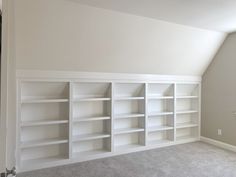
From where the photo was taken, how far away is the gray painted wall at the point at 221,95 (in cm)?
421

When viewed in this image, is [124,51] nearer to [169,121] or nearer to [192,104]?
[169,121]

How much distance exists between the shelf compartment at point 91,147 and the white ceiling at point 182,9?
2.45m

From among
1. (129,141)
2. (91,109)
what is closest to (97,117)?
(91,109)

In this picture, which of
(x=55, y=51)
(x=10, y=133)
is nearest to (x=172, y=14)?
(x=55, y=51)

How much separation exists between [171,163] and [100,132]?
1.47m

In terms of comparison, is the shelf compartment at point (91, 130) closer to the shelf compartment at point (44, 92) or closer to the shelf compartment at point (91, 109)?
the shelf compartment at point (91, 109)

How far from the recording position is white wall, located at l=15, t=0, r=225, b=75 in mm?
2693

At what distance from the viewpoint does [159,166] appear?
337cm

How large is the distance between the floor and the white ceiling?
8.30 ft

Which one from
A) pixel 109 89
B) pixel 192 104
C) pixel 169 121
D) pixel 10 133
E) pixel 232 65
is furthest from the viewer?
pixel 192 104

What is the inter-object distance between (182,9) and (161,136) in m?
2.96

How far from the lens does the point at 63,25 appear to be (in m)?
2.84

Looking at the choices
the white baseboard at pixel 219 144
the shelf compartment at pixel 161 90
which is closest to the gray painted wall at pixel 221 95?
the white baseboard at pixel 219 144

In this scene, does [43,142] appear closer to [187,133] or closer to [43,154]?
[43,154]
